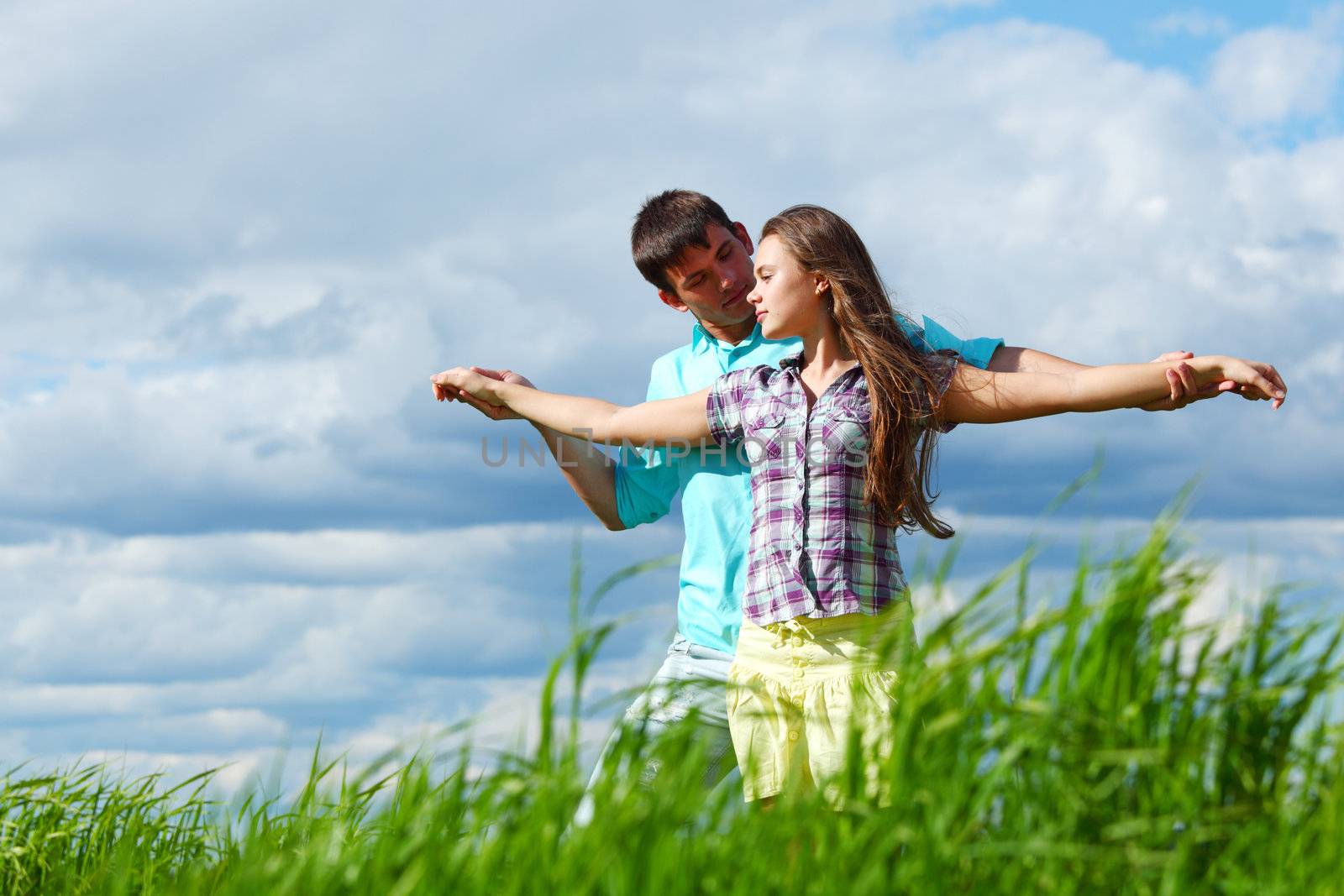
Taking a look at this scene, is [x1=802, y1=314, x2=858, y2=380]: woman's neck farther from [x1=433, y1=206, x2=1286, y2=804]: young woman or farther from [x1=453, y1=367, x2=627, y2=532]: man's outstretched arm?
[x1=453, y1=367, x2=627, y2=532]: man's outstretched arm

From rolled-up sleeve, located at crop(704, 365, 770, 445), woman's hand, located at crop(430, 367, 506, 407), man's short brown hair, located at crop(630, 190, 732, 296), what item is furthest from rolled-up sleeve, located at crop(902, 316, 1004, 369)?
woman's hand, located at crop(430, 367, 506, 407)

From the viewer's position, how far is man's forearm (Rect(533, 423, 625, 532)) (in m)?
5.52

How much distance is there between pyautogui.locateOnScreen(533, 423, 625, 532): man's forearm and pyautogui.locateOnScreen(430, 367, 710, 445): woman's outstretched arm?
23 cm

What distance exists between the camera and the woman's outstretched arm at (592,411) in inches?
187

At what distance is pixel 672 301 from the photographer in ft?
19.3

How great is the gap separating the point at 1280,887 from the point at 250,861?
2213 mm

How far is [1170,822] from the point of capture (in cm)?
283

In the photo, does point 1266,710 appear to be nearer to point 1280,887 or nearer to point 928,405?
point 1280,887

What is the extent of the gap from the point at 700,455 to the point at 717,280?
2.62 feet

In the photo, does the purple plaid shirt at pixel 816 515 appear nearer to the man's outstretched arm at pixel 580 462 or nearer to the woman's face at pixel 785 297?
the woman's face at pixel 785 297

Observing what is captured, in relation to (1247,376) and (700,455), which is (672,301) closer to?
(700,455)

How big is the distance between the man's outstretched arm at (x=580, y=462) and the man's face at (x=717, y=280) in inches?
29.6

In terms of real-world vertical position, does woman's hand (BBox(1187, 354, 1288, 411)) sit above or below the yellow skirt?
above

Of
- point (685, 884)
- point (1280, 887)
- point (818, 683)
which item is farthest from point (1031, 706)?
point (818, 683)
